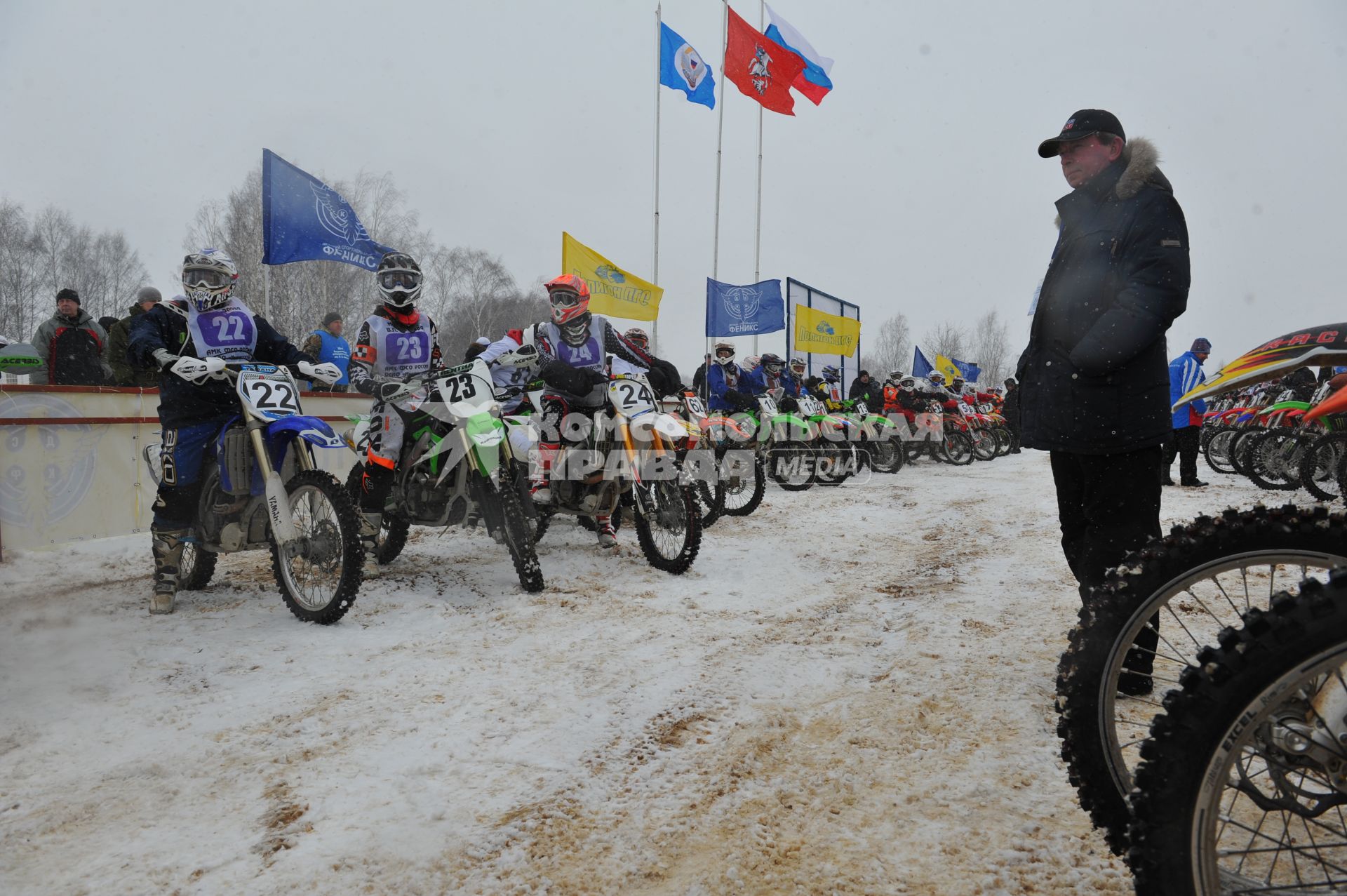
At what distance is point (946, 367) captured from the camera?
98.1 feet

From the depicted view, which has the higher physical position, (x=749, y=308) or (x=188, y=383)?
(x=749, y=308)

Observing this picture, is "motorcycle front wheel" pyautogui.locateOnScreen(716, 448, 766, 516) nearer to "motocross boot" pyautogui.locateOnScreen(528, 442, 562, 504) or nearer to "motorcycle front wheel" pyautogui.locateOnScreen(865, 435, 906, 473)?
"motocross boot" pyautogui.locateOnScreen(528, 442, 562, 504)

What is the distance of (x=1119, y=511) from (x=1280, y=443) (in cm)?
901

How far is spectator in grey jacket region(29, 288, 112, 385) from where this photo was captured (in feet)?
25.3

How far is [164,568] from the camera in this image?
4312 millimetres

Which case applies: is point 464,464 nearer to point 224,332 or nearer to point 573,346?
point 573,346

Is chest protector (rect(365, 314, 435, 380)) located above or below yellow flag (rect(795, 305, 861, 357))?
below

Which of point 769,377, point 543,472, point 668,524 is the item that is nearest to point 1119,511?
point 668,524

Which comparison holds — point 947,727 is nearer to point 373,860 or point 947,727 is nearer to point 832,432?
point 373,860

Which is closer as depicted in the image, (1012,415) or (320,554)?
(320,554)

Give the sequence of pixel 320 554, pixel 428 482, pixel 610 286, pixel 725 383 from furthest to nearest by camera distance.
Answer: pixel 610 286 < pixel 725 383 < pixel 428 482 < pixel 320 554

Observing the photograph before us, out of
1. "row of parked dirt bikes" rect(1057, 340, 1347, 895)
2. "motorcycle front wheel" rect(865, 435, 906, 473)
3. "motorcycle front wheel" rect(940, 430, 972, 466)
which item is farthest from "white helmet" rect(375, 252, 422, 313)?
"motorcycle front wheel" rect(940, 430, 972, 466)

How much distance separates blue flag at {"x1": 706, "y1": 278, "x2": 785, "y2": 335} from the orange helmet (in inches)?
406

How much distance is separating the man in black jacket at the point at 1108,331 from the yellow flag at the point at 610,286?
32.8 ft
